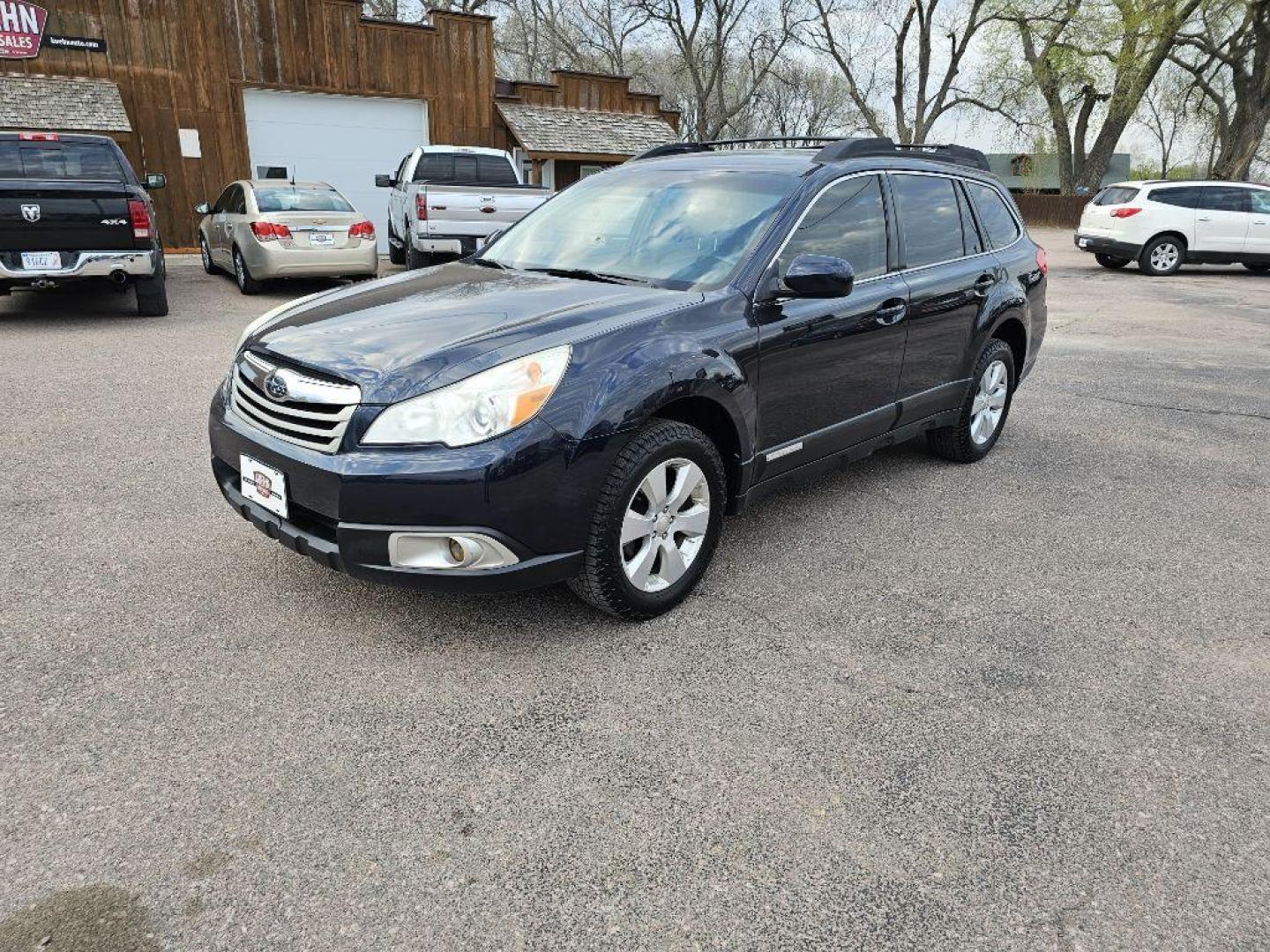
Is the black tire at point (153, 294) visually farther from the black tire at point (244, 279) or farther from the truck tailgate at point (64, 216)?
the black tire at point (244, 279)

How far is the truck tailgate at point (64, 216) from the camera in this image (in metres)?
8.38

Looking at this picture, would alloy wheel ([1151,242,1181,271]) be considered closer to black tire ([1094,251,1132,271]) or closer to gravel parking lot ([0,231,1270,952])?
black tire ([1094,251,1132,271])

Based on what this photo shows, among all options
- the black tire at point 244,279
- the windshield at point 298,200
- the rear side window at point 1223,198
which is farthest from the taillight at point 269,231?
the rear side window at point 1223,198

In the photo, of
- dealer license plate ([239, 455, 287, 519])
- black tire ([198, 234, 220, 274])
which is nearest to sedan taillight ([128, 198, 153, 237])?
black tire ([198, 234, 220, 274])

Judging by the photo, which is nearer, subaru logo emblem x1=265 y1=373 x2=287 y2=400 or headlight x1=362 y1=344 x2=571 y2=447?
headlight x1=362 y1=344 x2=571 y2=447

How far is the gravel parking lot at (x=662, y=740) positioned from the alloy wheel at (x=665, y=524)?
212mm

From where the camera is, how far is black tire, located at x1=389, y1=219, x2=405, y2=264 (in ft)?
50.7

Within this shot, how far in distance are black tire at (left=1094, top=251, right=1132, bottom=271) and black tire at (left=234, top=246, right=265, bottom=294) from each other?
15782mm

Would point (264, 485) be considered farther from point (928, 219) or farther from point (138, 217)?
point (138, 217)

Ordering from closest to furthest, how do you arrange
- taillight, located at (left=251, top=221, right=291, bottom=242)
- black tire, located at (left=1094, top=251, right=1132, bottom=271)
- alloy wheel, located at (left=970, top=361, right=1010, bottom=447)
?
alloy wheel, located at (left=970, top=361, right=1010, bottom=447)
taillight, located at (left=251, top=221, right=291, bottom=242)
black tire, located at (left=1094, top=251, right=1132, bottom=271)

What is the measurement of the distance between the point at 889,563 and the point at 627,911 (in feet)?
7.57

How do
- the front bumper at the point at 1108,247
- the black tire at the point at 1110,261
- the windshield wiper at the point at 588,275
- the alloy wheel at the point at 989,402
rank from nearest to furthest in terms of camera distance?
the windshield wiper at the point at 588,275 < the alloy wheel at the point at 989,402 < the front bumper at the point at 1108,247 < the black tire at the point at 1110,261

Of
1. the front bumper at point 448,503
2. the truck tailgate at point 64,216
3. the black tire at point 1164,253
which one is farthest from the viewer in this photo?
the black tire at point 1164,253

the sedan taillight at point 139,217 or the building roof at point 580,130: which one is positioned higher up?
the building roof at point 580,130
